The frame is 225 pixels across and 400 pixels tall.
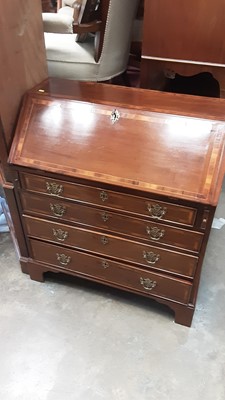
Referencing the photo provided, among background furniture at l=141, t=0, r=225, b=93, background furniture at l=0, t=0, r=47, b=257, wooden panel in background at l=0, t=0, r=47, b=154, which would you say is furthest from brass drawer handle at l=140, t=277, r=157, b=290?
background furniture at l=141, t=0, r=225, b=93

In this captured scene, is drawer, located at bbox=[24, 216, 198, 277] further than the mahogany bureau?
Yes

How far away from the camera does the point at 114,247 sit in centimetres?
124

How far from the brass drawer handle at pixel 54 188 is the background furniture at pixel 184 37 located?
815mm

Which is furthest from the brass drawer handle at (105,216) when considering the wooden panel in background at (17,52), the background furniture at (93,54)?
the background furniture at (93,54)

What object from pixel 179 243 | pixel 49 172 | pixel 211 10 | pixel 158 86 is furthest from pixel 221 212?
pixel 49 172

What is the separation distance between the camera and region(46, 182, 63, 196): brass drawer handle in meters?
1.17

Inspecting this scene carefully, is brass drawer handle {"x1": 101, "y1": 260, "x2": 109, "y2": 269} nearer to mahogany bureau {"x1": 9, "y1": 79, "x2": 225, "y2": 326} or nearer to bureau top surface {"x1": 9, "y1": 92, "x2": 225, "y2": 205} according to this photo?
mahogany bureau {"x1": 9, "y1": 79, "x2": 225, "y2": 326}

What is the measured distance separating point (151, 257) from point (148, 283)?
0.13m

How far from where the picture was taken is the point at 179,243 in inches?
43.9

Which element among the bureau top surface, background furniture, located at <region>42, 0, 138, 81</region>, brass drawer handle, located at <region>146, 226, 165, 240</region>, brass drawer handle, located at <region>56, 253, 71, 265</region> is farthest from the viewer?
background furniture, located at <region>42, 0, 138, 81</region>

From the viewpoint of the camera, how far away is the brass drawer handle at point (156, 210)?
3.49 ft

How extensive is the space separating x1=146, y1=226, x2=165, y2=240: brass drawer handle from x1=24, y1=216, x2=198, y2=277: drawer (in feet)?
0.15

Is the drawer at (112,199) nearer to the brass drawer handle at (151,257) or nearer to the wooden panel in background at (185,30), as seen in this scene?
the brass drawer handle at (151,257)

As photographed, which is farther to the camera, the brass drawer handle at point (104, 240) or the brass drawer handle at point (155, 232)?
the brass drawer handle at point (104, 240)
